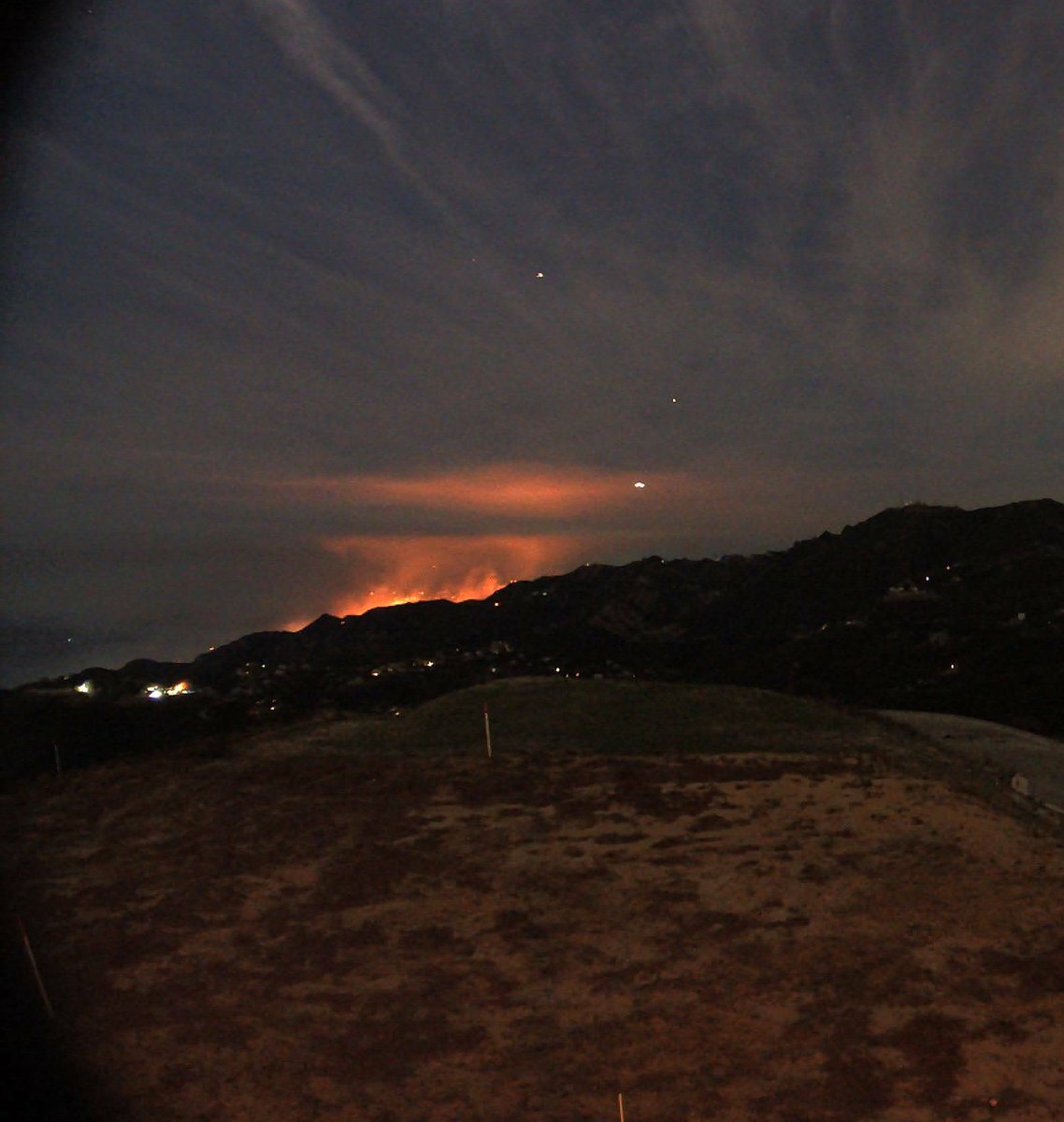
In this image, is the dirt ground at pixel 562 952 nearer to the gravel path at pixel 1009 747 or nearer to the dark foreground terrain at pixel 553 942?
the dark foreground terrain at pixel 553 942

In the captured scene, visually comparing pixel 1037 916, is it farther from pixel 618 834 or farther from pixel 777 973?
pixel 618 834

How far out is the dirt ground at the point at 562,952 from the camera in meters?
6.50

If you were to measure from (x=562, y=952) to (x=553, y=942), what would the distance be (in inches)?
11.0

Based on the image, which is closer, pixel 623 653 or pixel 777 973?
pixel 777 973

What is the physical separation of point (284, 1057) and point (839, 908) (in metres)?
5.85

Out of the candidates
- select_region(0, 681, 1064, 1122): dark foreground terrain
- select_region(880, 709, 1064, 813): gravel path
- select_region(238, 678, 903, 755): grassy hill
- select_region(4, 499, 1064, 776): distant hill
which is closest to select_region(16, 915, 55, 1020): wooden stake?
select_region(0, 681, 1064, 1122): dark foreground terrain

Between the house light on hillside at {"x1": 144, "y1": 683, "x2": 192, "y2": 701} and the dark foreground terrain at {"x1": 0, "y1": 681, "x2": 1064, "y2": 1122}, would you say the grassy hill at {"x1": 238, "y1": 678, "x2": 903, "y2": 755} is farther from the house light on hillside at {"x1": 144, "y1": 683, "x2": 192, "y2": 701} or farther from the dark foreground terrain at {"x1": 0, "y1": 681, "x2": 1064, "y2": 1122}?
the house light on hillside at {"x1": 144, "y1": 683, "x2": 192, "y2": 701}

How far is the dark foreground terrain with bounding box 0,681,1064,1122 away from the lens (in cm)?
654

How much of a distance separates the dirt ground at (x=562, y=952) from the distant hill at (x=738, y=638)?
18007 mm

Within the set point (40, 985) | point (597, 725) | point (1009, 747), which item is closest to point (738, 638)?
point (1009, 747)

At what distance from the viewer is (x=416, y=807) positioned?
14617mm

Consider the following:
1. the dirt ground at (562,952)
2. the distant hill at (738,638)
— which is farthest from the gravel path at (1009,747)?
the distant hill at (738,638)

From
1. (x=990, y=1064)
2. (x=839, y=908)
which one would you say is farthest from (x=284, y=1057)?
(x=839, y=908)

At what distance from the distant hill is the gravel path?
1883 cm
